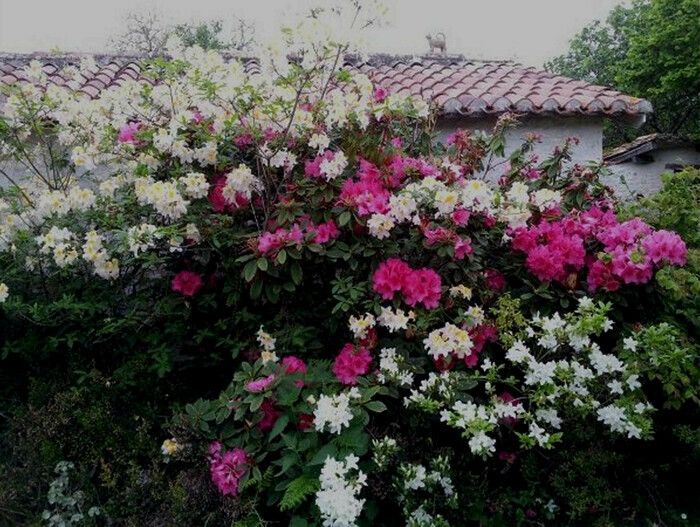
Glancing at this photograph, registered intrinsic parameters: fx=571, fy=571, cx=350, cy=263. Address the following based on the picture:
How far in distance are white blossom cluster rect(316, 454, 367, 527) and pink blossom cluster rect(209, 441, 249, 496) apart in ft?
1.38

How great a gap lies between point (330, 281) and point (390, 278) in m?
0.55

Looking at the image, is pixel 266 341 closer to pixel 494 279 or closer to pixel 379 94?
pixel 494 279

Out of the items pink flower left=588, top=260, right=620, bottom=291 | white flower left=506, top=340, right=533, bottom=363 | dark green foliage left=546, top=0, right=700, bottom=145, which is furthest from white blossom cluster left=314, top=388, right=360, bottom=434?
dark green foliage left=546, top=0, right=700, bottom=145

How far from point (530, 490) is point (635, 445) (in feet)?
2.67

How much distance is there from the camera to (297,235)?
3143mm

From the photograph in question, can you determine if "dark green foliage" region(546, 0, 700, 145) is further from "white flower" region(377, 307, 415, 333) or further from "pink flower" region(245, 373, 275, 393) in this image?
"pink flower" region(245, 373, 275, 393)

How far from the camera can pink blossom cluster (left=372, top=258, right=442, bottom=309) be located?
2.99 m

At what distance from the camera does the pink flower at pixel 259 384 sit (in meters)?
2.69

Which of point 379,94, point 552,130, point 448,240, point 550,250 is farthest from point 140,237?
point 552,130

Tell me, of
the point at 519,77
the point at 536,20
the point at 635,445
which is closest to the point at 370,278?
the point at 635,445

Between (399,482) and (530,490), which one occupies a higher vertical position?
(399,482)

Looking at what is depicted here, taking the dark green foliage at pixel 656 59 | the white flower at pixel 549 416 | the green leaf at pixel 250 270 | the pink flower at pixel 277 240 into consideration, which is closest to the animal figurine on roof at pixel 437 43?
the dark green foliage at pixel 656 59

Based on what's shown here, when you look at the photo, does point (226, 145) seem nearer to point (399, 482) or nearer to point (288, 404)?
point (288, 404)

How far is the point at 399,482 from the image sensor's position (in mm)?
2504
